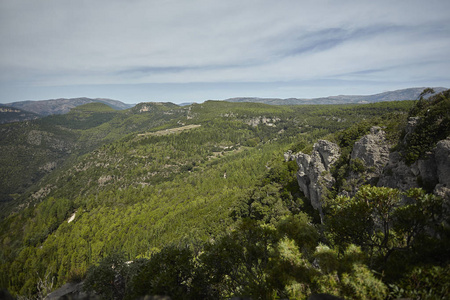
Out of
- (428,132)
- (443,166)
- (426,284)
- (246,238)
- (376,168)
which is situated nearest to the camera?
(426,284)

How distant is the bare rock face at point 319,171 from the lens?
135 feet

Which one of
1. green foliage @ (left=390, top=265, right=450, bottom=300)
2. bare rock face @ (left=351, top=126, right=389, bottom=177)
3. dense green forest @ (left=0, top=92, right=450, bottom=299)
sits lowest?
dense green forest @ (left=0, top=92, right=450, bottom=299)

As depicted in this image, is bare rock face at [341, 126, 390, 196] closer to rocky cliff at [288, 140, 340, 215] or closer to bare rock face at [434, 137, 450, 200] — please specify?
rocky cliff at [288, 140, 340, 215]

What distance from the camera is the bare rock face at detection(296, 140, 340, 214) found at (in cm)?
4109

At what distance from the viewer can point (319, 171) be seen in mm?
43438

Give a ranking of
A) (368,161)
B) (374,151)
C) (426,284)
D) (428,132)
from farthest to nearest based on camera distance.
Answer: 1. (368,161)
2. (374,151)
3. (428,132)
4. (426,284)

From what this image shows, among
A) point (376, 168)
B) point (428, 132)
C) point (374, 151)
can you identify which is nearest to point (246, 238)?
point (428, 132)

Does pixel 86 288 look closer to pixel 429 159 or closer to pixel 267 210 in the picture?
pixel 267 210

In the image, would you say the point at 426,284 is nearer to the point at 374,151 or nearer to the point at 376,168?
the point at 376,168

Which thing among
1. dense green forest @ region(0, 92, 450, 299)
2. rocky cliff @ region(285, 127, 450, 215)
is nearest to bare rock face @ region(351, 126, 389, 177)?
rocky cliff @ region(285, 127, 450, 215)

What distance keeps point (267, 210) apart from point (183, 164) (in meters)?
155

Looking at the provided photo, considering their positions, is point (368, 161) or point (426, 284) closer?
point (426, 284)

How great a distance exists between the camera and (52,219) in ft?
370

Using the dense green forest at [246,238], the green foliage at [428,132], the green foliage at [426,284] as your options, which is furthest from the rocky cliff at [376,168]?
the green foliage at [426,284]
